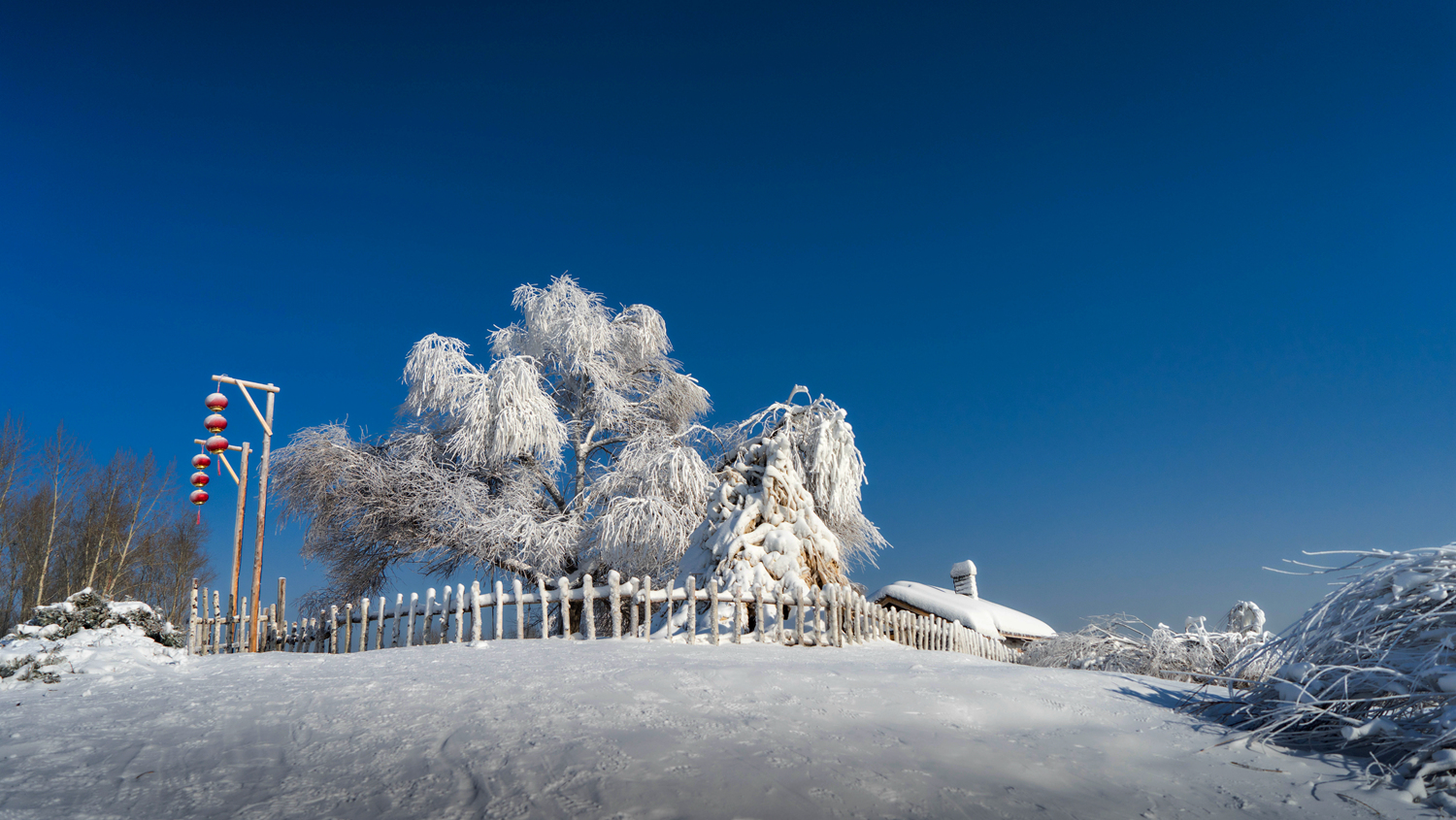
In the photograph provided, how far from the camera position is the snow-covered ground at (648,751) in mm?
2373

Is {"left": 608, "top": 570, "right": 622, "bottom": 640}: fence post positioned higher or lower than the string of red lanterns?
lower

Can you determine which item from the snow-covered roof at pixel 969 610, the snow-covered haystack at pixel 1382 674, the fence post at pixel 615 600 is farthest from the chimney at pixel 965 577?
the snow-covered haystack at pixel 1382 674

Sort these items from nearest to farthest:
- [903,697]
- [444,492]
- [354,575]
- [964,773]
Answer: [964,773]
[903,697]
[444,492]
[354,575]

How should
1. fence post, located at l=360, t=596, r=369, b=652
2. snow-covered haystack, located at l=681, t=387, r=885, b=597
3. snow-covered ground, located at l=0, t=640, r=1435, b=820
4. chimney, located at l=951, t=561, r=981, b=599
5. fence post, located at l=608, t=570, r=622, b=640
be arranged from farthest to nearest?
chimney, located at l=951, t=561, r=981, b=599
fence post, located at l=360, t=596, r=369, b=652
snow-covered haystack, located at l=681, t=387, r=885, b=597
fence post, located at l=608, t=570, r=622, b=640
snow-covered ground, located at l=0, t=640, r=1435, b=820

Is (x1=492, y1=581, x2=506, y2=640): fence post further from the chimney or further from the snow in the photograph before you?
the chimney

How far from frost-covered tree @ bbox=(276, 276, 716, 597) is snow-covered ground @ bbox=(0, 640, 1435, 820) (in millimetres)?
10804

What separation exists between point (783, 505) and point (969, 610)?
575 cm

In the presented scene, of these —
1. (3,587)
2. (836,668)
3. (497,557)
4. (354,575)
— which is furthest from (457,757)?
(3,587)

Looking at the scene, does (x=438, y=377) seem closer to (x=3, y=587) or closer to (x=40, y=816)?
(x=3, y=587)

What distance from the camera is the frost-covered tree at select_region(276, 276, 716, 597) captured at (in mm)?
15820

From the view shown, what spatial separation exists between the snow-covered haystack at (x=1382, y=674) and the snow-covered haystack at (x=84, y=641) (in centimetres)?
711

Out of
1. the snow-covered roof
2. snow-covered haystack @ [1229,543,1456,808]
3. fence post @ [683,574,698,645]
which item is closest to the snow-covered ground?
snow-covered haystack @ [1229,543,1456,808]

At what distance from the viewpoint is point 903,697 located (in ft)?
12.6

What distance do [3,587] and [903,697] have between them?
23.4 meters
